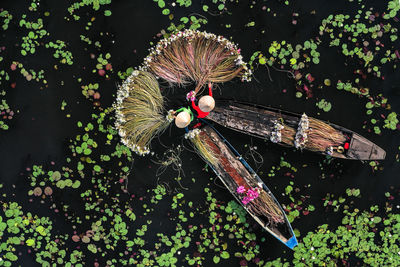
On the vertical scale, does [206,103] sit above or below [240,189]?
above

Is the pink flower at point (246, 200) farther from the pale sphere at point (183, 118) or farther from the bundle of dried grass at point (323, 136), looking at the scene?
the pale sphere at point (183, 118)

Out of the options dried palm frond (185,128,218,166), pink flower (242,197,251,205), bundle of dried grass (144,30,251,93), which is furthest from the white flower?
pink flower (242,197,251,205)

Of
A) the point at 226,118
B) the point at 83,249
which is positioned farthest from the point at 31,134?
the point at 226,118

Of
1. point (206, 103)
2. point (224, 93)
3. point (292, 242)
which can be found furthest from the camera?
point (224, 93)

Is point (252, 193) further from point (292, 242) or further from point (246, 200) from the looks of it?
point (292, 242)

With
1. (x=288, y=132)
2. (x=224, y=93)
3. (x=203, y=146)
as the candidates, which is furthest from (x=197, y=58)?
(x=288, y=132)

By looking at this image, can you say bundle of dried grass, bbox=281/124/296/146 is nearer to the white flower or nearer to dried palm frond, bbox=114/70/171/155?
the white flower
